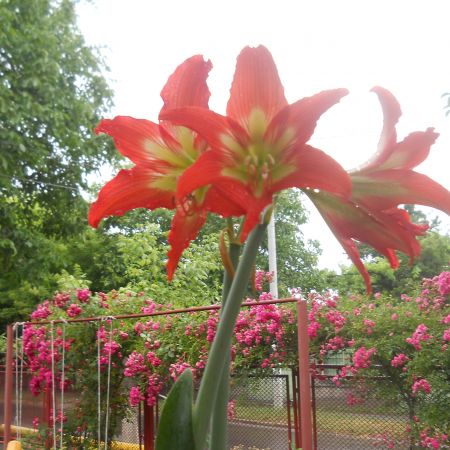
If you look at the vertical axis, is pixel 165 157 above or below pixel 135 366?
above

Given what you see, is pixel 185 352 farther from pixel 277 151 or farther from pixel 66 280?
pixel 66 280

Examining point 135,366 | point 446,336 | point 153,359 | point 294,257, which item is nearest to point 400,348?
point 446,336

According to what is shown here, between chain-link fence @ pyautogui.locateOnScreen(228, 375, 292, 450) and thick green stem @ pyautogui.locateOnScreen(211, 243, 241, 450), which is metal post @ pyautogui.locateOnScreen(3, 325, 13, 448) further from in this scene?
thick green stem @ pyautogui.locateOnScreen(211, 243, 241, 450)

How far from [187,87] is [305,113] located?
104mm

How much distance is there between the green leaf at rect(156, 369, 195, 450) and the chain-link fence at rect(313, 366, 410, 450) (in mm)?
3386

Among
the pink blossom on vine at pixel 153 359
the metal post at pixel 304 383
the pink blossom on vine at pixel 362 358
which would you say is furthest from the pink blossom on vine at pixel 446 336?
the pink blossom on vine at pixel 153 359

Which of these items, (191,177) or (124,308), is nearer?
(191,177)

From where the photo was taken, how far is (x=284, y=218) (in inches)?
762

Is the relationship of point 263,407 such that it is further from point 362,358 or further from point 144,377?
point 144,377

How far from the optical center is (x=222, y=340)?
362 mm

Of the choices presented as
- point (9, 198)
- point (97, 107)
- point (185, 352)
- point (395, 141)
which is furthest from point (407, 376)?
point (97, 107)

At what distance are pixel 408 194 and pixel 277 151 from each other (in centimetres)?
9

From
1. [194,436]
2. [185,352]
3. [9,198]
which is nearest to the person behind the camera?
[194,436]

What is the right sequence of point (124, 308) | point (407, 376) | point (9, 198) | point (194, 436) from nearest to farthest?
1. point (194, 436)
2. point (407, 376)
3. point (124, 308)
4. point (9, 198)
